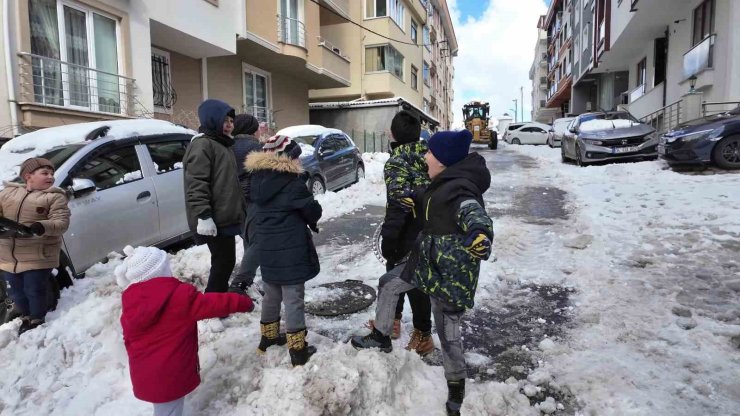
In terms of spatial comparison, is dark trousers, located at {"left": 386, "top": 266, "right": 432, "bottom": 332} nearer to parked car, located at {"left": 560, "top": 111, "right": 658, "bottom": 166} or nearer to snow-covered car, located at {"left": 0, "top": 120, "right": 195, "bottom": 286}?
snow-covered car, located at {"left": 0, "top": 120, "right": 195, "bottom": 286}

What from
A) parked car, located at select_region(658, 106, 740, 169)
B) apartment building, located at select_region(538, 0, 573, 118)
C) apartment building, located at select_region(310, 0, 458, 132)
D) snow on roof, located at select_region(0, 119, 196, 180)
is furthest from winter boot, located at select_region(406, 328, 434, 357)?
apartment building, located at select_region(538, 0, 573, 118)

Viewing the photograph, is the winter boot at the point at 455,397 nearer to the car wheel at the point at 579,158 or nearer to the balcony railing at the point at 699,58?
the car wheel at the point at 579,158

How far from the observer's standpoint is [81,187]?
4375 millimetres

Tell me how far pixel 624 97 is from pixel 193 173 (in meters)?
25.6

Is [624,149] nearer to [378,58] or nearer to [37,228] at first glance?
[37,228]

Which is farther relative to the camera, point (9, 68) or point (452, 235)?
point (9, 68)

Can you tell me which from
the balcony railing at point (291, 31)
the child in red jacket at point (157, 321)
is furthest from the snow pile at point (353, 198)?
the balcony railing at point (291, 31)

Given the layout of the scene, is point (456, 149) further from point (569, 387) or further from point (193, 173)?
point (193, 173)

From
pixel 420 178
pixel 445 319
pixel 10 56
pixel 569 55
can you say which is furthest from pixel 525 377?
pixel 569 55

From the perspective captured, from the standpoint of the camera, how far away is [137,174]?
5.29 m

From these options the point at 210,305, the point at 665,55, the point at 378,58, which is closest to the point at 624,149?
the point at 665,55

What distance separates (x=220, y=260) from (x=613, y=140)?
1201 cm

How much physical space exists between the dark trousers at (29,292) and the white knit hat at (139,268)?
2037 mm

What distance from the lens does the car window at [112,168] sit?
4758 millimetres
